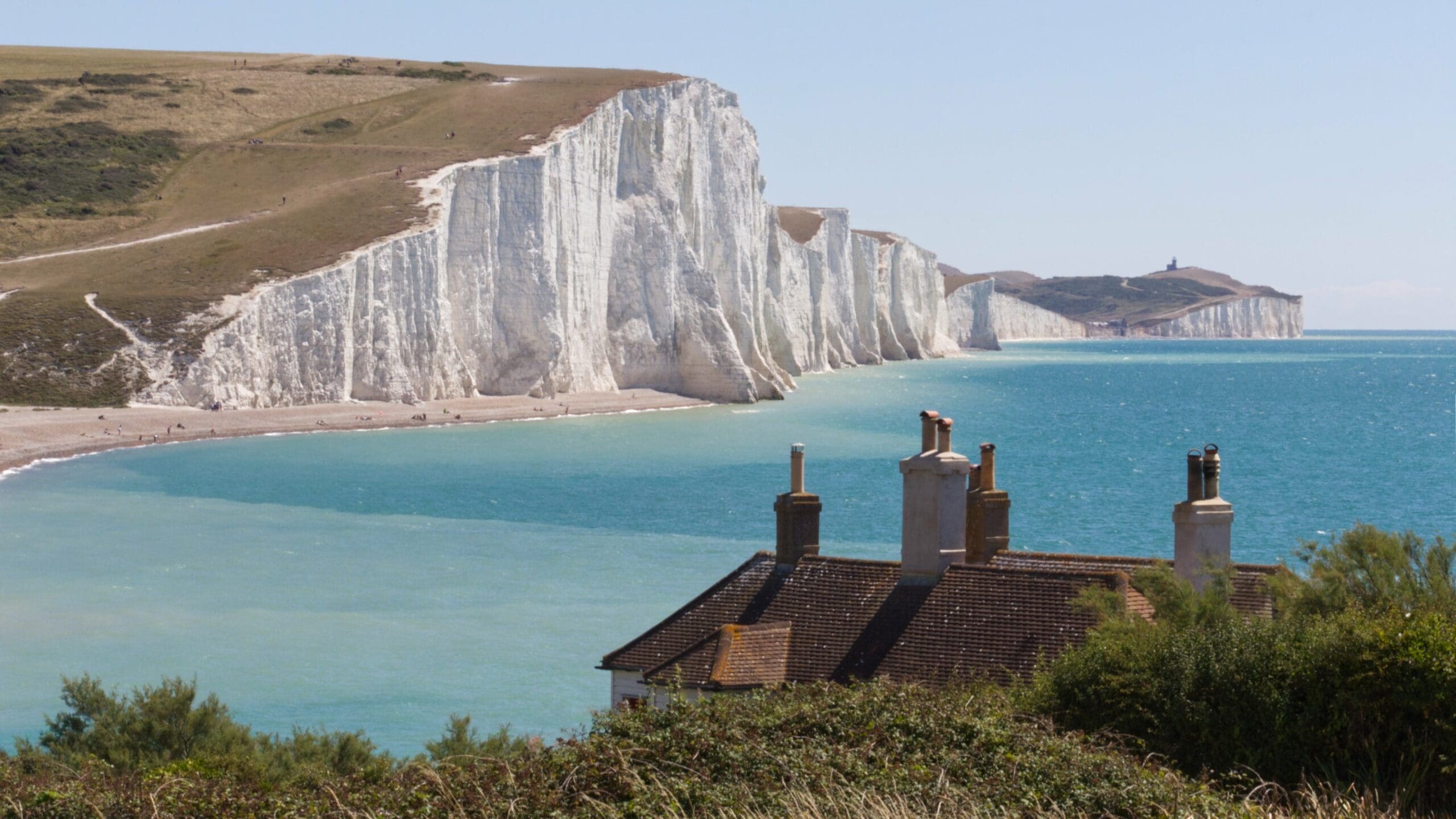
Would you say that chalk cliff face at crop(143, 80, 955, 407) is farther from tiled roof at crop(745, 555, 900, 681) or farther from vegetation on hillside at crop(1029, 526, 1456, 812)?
vegetation on hillside at crop(1029, 526, 1456, 812)

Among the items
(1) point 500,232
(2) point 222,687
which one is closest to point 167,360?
(1) point 500,232

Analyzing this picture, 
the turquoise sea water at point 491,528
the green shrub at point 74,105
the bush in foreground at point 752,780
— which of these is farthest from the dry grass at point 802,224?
the bush in foreground at point 752,780

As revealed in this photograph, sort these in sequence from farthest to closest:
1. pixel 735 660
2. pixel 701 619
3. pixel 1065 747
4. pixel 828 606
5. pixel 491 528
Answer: pixel 491 528, pixel 701 619, pixel 828 606, pixel 735 660, pixel 1065 747

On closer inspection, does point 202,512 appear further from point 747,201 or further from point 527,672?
point 747,201

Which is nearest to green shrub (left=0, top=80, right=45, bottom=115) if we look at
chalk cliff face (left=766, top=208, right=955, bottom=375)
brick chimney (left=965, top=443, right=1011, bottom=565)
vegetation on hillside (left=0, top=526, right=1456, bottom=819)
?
chalk cliff face (left=766, top=208, right=955, bottom=375)

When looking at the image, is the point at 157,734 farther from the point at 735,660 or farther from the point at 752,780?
the point at 752,780

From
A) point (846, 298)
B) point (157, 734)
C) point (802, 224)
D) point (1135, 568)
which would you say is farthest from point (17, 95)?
point (1135, 568)
